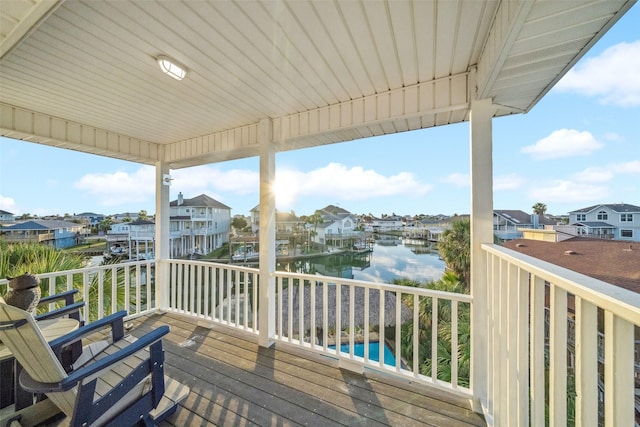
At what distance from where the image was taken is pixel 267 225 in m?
2.98

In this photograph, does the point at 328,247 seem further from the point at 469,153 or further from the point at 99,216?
the point at 99,216

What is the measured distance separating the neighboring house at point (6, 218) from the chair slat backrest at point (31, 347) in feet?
10.4

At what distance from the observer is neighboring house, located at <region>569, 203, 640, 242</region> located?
0.93 metres

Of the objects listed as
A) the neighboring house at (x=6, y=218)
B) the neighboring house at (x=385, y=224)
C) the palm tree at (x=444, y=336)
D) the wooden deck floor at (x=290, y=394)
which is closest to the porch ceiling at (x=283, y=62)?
the neighboring house at (x=6, y=218)

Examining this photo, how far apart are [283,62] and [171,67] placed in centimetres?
90

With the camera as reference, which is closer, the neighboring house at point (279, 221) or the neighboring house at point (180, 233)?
the neighboring house at point (279, 221)

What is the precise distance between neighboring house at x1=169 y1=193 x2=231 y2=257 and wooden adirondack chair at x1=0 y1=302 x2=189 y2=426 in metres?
2.58

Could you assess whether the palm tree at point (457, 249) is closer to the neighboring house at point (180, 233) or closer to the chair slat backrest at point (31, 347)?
the neighboring house at point (180, 233)

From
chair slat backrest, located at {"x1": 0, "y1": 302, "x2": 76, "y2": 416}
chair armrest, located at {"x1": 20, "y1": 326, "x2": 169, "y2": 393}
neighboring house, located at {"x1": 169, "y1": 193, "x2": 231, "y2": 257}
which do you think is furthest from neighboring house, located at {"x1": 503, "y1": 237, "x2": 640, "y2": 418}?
neighboring house, located at {"x1": 169, "y1": 193, "x2": 231, "y2": 257}

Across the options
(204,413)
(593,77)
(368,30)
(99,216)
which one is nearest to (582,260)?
(593,77)

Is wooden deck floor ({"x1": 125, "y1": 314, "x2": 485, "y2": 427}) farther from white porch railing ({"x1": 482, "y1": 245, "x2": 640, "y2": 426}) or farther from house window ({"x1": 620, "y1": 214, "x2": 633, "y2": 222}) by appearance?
house window ({"x1": 620, "y1": 214, "x2": 633, "y2": 222})

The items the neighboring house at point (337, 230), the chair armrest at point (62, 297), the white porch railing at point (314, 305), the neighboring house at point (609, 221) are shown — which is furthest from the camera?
the neighboring house at point (337, 230)

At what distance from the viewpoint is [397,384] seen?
2.23 m

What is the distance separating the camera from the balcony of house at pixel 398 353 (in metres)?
0.70
